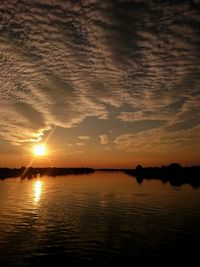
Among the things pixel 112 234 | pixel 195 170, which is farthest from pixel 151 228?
pixel 195 170

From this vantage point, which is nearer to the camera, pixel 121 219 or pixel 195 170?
pixel 121 219

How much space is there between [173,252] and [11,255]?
12911mm

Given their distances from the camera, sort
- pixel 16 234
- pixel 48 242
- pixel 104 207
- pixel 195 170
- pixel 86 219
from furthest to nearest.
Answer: pixel 195 170 < pixel 104 207 < pixel 86 219 < pixel 16 234 < pixel 48 242

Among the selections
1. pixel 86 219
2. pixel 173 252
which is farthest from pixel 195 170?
pixel 173 252


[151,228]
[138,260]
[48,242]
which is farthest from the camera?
[151,228]

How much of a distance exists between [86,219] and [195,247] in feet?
54.2

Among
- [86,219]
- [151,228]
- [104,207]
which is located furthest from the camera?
[104,207]

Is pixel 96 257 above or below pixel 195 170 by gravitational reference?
below

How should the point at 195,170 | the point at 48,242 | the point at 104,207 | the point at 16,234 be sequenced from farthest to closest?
the point at 195,170, the point at 104,207, the point at 16,234, the point at 48,242

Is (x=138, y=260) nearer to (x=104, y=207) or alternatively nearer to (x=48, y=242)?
(x=48, y=242)

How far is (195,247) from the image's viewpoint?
1024 inches

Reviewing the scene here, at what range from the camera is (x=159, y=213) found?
44.6 meters

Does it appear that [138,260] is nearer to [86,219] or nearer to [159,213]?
[86,219]

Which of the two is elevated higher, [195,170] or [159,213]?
[195,170]
